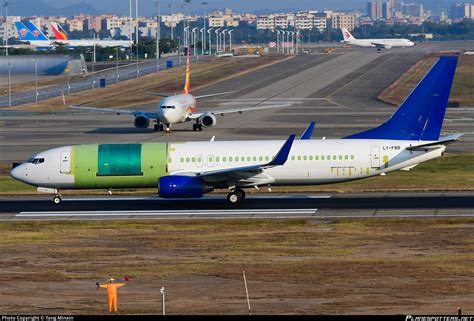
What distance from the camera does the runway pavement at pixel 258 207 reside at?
1929 inches

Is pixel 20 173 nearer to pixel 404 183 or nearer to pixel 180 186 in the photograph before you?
pixel 180 186

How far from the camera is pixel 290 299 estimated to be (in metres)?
32.5

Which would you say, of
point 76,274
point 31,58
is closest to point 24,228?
point 76,274

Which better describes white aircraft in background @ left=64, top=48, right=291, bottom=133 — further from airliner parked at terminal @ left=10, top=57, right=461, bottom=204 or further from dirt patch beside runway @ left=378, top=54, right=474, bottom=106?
airliner parked at terminal @ left=10, top=57, right=461, bottom=204

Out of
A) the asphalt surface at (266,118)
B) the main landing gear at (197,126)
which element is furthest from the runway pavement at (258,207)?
the main landing gear at (197,126)

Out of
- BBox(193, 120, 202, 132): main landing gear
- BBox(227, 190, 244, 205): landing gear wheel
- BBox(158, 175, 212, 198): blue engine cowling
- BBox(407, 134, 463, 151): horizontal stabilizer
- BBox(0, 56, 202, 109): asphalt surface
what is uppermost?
BBox(407, 134, 463, 151): horizontal stabilizer

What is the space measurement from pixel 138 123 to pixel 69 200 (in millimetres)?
38482

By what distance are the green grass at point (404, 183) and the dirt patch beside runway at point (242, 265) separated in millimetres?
10611

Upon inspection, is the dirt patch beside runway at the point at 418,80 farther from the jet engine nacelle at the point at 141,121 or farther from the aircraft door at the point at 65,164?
the aircraft door at the point at 65,164

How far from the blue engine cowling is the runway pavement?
2.76 ft

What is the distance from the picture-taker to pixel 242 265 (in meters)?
38.1

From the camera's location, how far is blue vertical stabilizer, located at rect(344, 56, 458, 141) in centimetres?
5134

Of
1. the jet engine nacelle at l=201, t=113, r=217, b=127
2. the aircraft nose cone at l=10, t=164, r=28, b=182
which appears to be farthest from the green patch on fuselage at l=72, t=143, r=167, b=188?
the jet engine nacelle at l=201, t=113, r=217, b=127

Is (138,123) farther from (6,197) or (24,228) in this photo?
(24,228)
